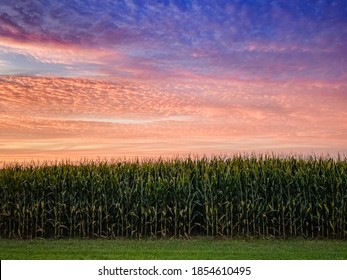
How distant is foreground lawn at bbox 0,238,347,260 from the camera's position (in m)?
14.5

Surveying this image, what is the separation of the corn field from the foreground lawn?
783 mm

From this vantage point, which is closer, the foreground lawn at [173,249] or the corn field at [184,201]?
the foreground lawn at [173,249]

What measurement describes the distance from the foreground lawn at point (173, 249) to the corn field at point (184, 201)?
30.8 inches

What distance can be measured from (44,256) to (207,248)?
4961 mm

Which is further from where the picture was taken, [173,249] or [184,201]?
[184,201]

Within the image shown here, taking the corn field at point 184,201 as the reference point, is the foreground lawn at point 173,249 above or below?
below

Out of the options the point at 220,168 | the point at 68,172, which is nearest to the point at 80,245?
the point at 68,172

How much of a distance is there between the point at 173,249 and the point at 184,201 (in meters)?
3.36

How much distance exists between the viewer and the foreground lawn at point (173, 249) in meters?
14.5

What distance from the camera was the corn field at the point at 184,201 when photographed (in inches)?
736

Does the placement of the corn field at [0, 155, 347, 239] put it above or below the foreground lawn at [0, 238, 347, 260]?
above

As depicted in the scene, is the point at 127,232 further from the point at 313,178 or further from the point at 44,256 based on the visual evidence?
the point at 313,178

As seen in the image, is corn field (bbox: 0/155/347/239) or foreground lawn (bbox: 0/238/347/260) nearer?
foreground lawn (bbox: 0/238/347/260)

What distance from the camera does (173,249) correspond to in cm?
1587
